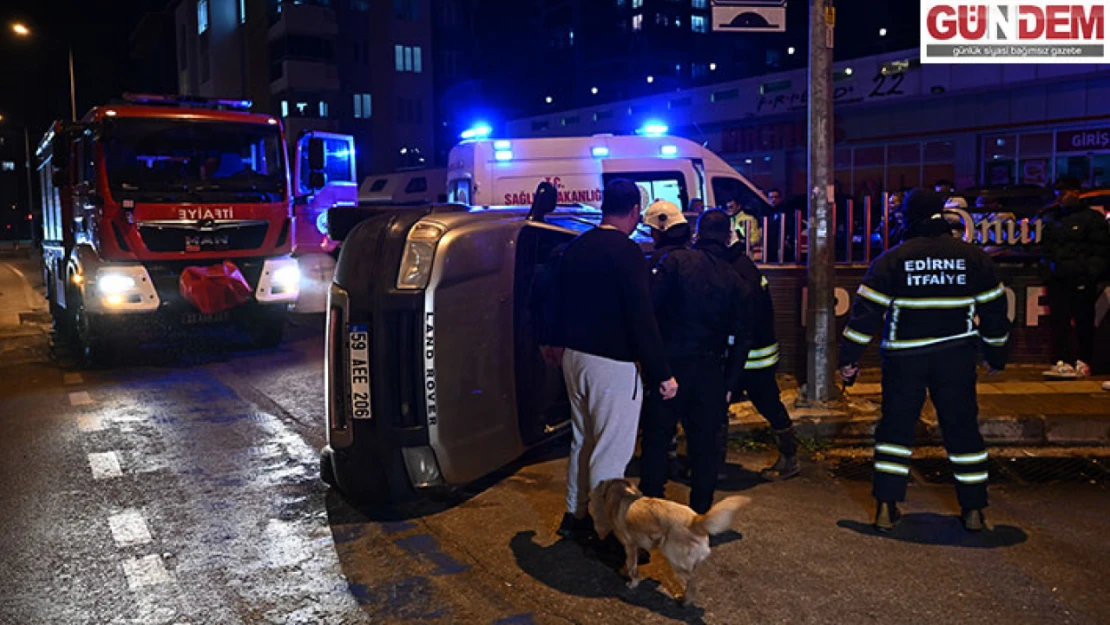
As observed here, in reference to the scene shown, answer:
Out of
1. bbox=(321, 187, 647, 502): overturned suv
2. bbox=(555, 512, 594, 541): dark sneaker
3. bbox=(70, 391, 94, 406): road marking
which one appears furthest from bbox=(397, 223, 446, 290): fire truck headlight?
bbox=(70, 391, 94, 406): road marking

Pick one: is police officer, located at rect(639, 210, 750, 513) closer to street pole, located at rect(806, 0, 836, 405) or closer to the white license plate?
the white license plate

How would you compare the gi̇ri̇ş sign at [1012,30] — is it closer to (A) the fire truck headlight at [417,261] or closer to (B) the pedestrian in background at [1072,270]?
(B) the pedestrian in background at [1072,270]

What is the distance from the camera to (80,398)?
30.6ft

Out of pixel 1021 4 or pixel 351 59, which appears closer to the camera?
pixel 1021 4

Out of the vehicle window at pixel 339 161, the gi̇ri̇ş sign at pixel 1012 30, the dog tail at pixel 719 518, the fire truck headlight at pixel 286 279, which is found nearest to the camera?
the dog tail at pixel 719 518

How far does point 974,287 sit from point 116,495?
5237 mm

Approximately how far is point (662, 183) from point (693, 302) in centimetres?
876

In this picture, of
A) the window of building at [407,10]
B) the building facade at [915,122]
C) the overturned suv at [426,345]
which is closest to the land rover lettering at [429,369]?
the overturned suv at [426,345]

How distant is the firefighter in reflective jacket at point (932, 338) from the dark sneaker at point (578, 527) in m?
1.56

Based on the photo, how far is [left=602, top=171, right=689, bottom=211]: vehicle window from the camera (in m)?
13.2

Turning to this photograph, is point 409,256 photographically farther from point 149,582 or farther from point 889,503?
point 889,503

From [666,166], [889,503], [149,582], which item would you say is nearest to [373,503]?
[149,582]

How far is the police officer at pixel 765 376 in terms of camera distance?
6113 mm

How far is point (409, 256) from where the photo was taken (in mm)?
5055
